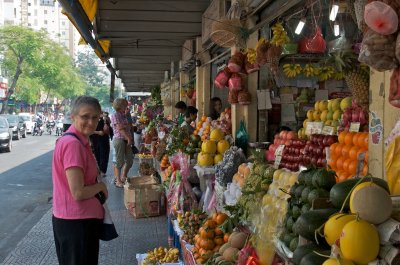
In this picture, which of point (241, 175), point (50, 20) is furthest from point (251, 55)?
point (50, 20)

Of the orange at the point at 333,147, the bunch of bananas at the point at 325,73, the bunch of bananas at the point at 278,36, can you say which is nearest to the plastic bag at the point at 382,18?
the orange at the point at 333,147

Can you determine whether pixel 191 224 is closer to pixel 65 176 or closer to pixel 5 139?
pixel 65 176

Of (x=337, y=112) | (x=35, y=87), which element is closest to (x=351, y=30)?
(x=337, y=112)

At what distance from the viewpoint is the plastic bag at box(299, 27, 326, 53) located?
5.43m

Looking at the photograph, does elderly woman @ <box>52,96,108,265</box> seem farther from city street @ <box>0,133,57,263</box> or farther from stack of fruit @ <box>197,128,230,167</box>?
city street @ <box>0,133,57,263</box>

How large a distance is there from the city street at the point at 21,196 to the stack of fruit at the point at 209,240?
9.26 feet

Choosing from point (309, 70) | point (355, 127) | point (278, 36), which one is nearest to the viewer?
point (355, 127)

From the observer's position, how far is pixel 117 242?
612 cm

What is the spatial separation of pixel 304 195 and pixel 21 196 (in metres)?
8.34

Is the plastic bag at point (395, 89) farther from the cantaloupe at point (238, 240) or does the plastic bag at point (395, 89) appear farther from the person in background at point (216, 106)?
the person in background at point (216, 106)

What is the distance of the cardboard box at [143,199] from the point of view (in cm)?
738

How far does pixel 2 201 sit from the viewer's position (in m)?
9.02

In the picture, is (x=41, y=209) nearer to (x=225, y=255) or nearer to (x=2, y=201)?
(x=2, y=201)

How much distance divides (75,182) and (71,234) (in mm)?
419
